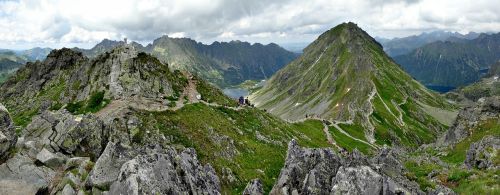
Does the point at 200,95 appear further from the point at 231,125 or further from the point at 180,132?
the point at 180,132

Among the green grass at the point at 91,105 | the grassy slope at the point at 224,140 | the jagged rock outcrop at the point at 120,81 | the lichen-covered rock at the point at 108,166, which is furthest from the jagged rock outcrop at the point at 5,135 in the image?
the jagged rock outcrop at the point at 120,81

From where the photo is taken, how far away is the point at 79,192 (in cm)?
2558

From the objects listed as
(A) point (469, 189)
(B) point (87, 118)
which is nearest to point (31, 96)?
(B) point (87, 118)

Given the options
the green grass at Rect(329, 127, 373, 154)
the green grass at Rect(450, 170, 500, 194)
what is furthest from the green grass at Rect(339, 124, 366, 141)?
the green grass at Rect(450, 170, 500, 194)

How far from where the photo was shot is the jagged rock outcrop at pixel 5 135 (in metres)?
29.2

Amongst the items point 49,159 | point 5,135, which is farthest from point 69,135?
point 5,135

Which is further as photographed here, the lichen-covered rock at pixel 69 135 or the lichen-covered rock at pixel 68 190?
the lichen-covered rock at pixel 69 135

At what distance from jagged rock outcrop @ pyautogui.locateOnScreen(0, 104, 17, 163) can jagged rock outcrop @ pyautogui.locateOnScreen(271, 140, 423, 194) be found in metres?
20.0

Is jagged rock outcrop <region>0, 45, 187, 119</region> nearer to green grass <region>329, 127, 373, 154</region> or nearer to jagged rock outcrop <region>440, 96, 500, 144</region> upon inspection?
jagged rock outcrop <region>440, 96, 500, 144</region>

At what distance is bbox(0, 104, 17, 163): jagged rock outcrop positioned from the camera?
29172 mm

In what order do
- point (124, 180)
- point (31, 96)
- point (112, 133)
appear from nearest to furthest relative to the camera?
point (124, 180) < point (112, 133) < point (31, 96)

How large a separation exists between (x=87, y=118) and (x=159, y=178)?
22.1 meters

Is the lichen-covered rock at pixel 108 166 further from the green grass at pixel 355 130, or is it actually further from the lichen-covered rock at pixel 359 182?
the green grass at pixel 355 130

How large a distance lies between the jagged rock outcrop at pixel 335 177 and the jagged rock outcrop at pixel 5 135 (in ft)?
65.6
